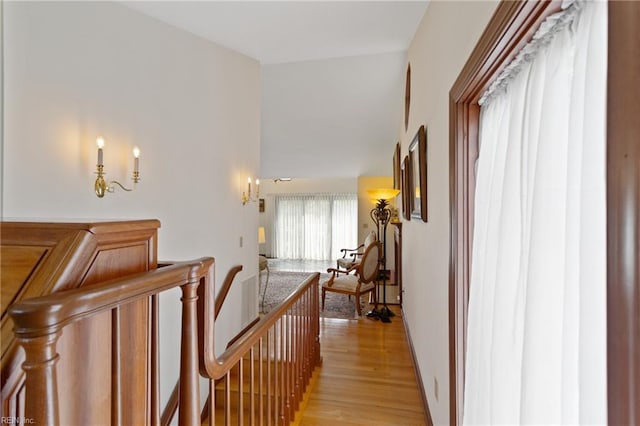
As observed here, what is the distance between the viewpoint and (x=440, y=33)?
1.82m

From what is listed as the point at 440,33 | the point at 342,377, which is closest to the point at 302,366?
the point at 342,377

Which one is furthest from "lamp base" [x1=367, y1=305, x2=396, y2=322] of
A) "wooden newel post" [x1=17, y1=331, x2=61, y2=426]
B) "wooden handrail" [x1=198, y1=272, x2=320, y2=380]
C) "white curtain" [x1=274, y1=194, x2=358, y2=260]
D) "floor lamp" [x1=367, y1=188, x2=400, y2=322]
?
"white curtain" [x1=274, y1=194, x2=358, y2=260]

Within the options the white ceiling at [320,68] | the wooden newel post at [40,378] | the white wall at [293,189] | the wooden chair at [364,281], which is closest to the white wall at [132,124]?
the white ceiling at [320,68]

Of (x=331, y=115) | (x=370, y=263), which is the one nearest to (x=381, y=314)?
(x=370, y=263)

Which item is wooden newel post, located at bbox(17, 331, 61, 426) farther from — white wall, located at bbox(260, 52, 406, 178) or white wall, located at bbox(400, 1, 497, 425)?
white wall, located at bbox(260, 52, 406, 178)

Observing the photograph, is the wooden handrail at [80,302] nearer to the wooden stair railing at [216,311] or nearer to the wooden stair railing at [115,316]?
the wooden stair railing at [115,316]

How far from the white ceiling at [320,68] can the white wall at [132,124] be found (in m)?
0.32

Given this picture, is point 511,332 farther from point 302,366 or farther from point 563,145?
point 302,366

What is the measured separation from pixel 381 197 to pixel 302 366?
128 inches

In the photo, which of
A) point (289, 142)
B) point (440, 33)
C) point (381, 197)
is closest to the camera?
point (440, 33)

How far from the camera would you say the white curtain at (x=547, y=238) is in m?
0.64

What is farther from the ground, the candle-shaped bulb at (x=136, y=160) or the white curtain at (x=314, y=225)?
the candle-shaped bulb at (x=136, y=160)

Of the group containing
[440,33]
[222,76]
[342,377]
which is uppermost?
[222,76]

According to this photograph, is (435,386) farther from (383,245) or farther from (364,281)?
(383,245)
